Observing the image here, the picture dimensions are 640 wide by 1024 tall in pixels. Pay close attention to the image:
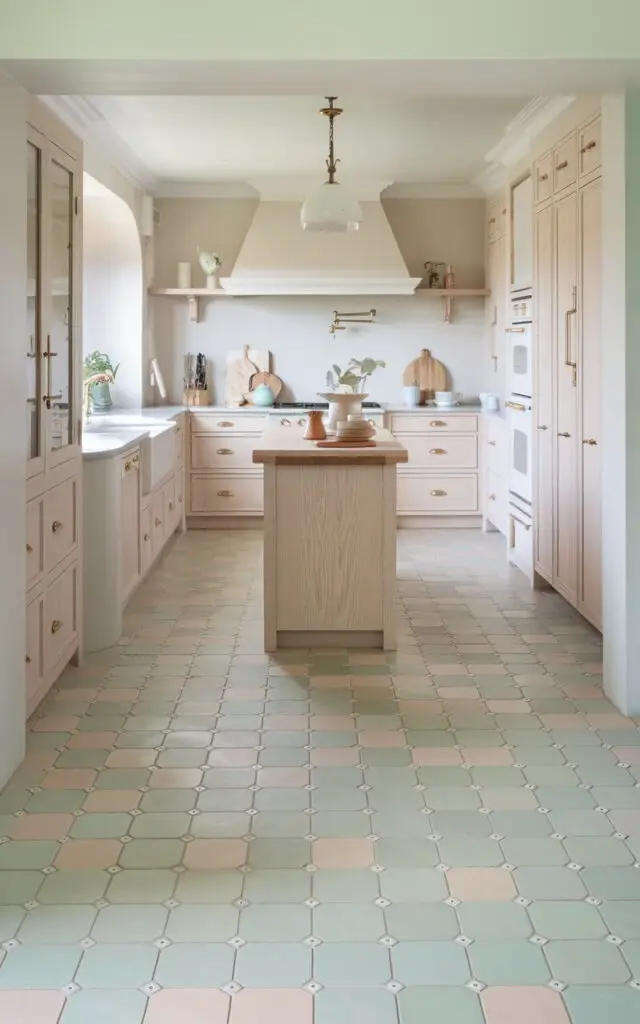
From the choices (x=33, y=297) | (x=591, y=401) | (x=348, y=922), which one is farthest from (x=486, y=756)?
(x=33, y=297)

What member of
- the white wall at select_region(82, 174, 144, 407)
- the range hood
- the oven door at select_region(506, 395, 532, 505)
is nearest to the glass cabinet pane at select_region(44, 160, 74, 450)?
the oven door at select_region(506, 395, 532, 505)

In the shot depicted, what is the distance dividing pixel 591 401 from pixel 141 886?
9.60 feet

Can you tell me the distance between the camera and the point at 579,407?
15.4 ft

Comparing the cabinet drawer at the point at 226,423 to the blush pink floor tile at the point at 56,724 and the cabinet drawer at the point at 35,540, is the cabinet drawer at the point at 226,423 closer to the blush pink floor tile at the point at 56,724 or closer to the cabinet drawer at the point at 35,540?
the cabinet drawer at the point at 35,540

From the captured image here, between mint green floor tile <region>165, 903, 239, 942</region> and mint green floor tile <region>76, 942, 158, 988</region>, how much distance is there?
0.08 meters

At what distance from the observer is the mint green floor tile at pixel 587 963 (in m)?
2.06

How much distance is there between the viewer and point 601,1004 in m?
1.97

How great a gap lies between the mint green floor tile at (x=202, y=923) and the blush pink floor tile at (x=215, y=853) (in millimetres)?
203

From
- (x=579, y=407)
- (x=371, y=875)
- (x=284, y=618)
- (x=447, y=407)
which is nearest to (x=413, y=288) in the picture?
(x=447, y=407)

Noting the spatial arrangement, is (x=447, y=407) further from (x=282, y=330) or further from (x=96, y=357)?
(x=96, y=357)

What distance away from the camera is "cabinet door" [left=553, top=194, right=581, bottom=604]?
188 inches

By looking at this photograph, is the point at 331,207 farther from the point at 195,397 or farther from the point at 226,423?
the point at 195,397

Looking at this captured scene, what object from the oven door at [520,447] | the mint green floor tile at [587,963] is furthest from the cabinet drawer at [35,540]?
the oven door at [520,447]

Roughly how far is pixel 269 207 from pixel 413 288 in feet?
3.98
